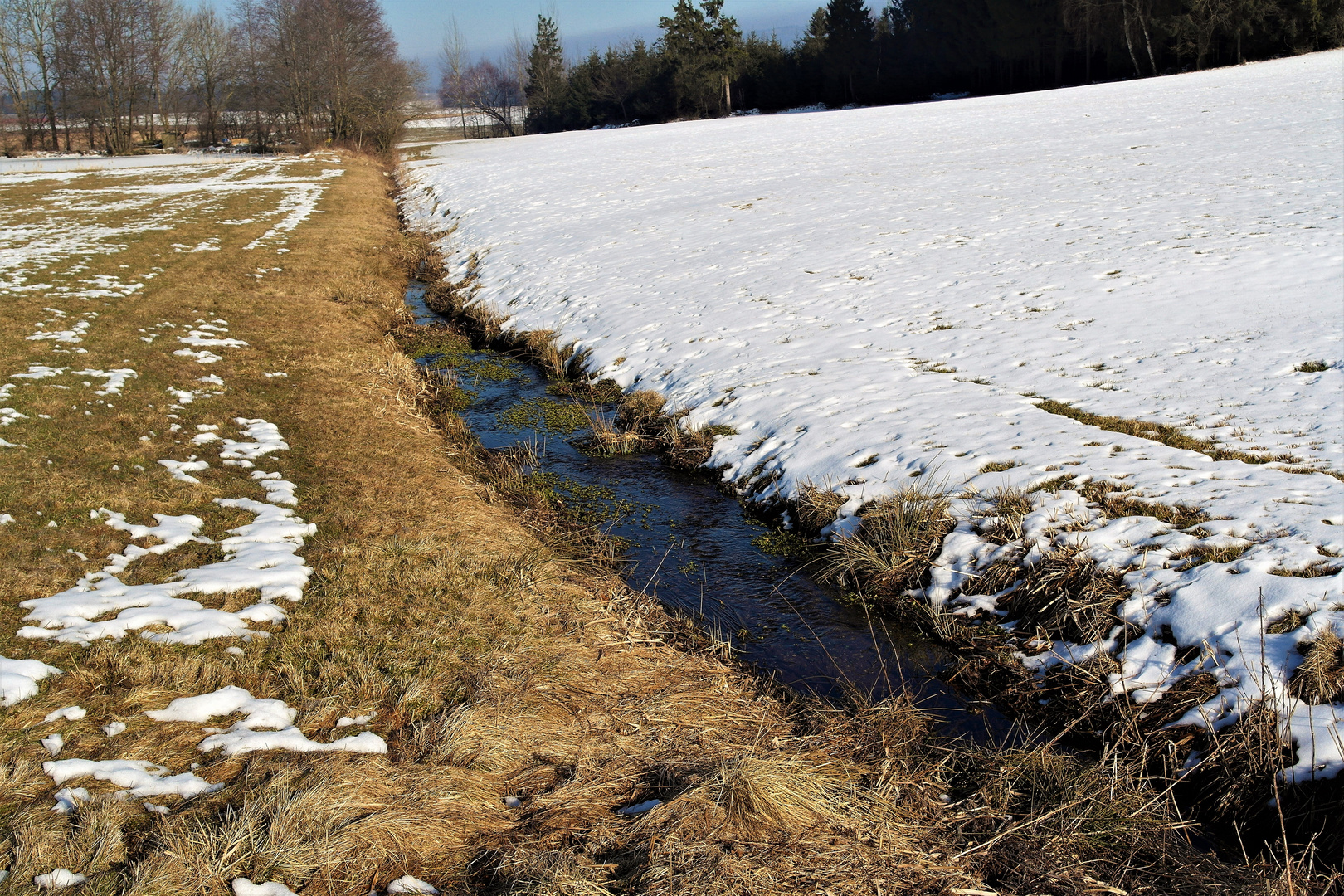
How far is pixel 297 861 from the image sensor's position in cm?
317

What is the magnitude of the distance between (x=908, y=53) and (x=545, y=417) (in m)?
62.8

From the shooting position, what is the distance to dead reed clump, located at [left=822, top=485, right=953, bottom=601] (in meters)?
5.98

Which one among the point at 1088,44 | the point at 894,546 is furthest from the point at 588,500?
the point at 1088,44

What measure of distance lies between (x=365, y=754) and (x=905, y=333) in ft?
27.4

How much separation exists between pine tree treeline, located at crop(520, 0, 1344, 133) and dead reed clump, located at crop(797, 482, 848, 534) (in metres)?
47.6

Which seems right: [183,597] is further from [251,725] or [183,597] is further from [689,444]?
[689,444]

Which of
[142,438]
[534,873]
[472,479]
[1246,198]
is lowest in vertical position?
[534,873]

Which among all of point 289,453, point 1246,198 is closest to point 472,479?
point 289,453

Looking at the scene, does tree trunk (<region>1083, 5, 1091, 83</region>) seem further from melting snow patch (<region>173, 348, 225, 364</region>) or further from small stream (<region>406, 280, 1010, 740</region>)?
melting snow patch (<region>173, 348, 225, 364</region>)

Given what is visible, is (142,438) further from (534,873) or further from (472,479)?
(534,873)

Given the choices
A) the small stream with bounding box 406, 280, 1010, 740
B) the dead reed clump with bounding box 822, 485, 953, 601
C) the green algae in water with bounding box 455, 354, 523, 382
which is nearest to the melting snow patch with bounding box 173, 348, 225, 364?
the green algae in water with bounding box 455, 354, 523, 382

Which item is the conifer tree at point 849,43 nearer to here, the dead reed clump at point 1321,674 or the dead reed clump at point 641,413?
the dead reed clump at point 641,413

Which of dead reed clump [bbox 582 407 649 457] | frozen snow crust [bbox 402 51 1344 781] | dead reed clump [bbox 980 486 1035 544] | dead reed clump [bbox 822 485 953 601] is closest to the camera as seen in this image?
frozen snow crust [bbox 402 51 1344 781]

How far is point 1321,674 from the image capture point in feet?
13.1
